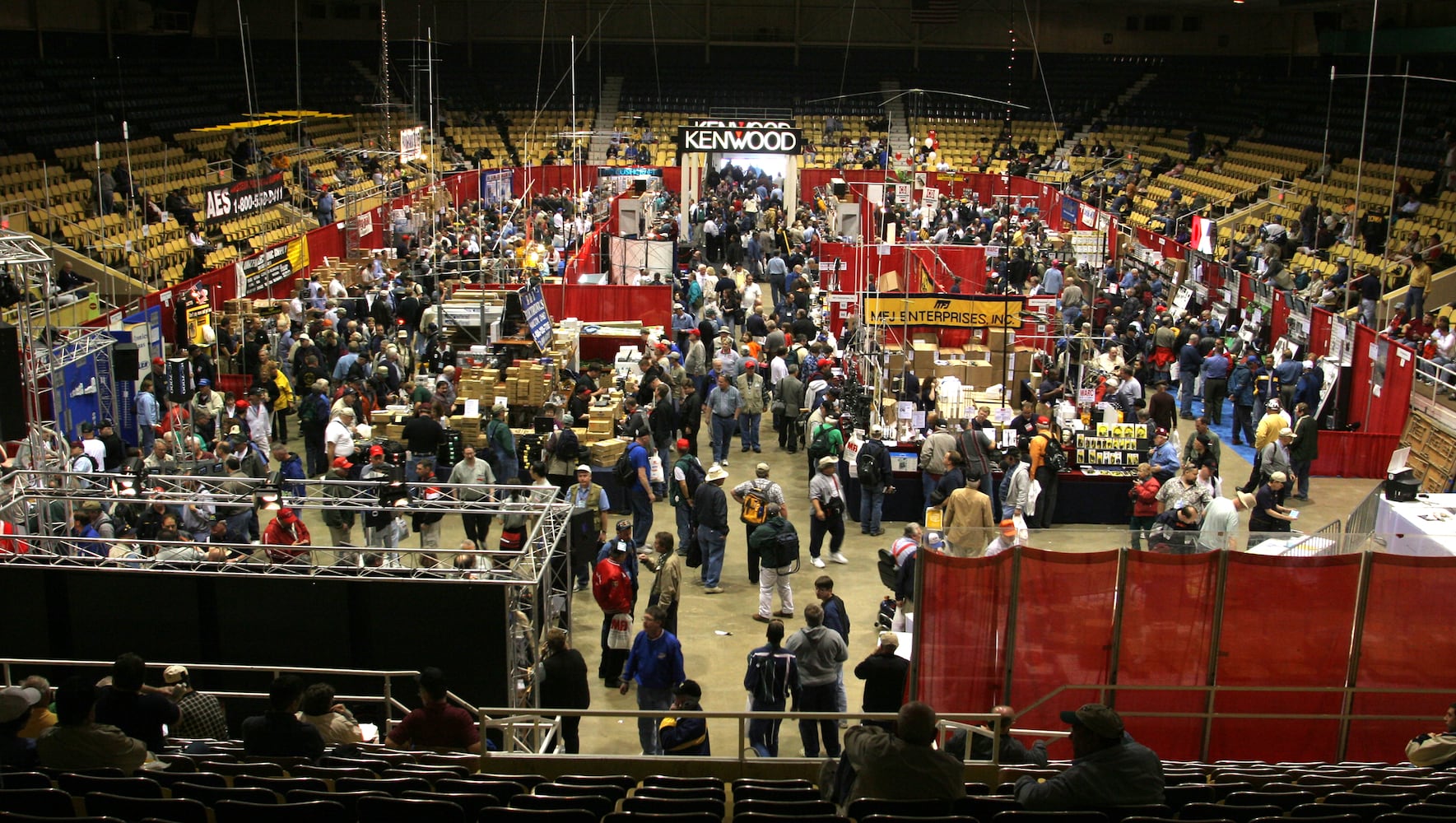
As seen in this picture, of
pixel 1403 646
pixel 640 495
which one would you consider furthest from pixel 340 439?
pixel 1403 646

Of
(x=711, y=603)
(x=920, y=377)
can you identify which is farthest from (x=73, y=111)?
(x=711, y=603)

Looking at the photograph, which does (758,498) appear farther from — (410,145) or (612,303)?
(410,145)

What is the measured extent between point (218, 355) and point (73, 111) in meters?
11.1

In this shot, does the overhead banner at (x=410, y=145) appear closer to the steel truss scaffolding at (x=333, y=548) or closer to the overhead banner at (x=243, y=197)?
the overhead banner at (x=243, y=197)

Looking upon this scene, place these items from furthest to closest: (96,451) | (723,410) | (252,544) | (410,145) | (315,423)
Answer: (410,145), (723,410), (315,423), (96,451), (252,544)

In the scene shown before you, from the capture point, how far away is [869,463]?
13500 mm

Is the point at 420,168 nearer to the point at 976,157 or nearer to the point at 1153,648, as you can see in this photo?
the point at 976,157

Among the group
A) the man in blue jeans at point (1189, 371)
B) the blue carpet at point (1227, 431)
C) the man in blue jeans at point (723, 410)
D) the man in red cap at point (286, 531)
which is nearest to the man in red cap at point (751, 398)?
the man in blue jeans at point (723, 410)

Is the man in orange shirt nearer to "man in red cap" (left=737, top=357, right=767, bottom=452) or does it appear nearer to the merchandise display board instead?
the merchandise display board

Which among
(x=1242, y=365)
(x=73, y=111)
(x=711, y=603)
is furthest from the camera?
(x=73, y=111)

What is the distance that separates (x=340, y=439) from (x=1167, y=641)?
845 centimetres

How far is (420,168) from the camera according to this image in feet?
107

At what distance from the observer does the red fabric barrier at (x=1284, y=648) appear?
8.41 meters

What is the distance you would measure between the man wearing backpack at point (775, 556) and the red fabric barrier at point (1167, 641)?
3.33 meters
